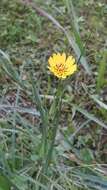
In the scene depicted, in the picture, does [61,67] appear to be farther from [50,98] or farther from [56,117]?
[50,98]

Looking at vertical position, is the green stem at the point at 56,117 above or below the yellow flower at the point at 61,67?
below

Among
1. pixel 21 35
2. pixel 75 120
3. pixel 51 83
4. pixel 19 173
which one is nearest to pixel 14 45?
pixel 21 35

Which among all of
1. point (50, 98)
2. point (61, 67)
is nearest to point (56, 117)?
point (61, 67)

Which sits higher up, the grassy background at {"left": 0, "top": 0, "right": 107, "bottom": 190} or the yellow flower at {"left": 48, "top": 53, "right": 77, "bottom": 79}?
the yellow flower at {"left": 48, "top": 53, "right": 77, "bottom": 79}

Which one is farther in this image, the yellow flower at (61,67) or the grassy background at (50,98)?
the grassy background at (50,98)

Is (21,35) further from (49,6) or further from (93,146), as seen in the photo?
(93,146)

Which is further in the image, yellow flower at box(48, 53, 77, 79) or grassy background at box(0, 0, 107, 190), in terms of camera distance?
grassy background at box(0, 0, 107, 190)

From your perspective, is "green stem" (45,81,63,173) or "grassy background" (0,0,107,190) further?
"grassy background" (0,0,107,190)

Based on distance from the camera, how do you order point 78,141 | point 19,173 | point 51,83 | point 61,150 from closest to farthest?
point 19,173 → point 61,150 → point 78,141 → point 51,83
